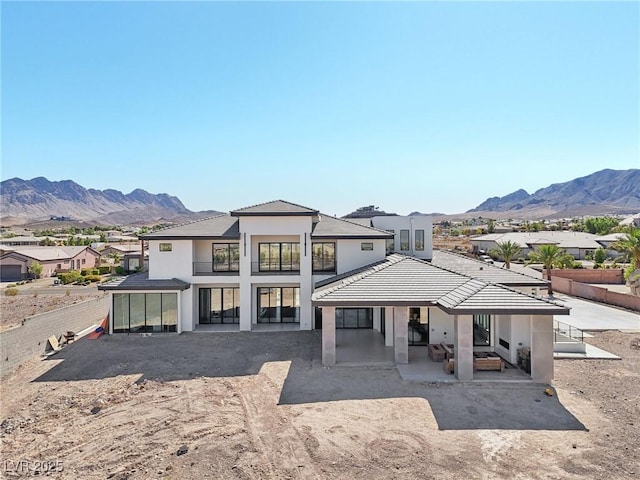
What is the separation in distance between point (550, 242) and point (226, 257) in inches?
2186

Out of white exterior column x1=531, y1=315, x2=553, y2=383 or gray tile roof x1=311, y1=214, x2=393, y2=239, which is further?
gray tile roof x1=311, y1=214, x2=393, y2=239

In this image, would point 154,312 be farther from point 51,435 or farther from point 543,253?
point 543,253

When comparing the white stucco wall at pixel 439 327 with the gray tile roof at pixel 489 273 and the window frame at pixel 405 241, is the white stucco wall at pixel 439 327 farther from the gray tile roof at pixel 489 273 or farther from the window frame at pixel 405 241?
the window frame at pixel 405 241

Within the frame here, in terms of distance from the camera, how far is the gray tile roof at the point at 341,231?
2197cm

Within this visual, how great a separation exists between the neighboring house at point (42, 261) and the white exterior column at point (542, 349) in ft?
204

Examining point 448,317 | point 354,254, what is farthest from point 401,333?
point 354,254

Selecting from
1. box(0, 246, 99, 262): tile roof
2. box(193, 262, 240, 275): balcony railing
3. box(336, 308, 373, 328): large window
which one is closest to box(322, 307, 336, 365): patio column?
→ box(336, 308, 373, 328): large window

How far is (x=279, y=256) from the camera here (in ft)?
75.7

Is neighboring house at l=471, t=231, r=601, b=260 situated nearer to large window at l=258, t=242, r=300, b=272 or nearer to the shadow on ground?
large window at l=258, t=242, r=300, b=272

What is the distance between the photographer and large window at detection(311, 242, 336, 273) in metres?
22.7

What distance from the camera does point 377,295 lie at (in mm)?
15320

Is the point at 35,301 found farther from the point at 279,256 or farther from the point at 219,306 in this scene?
the point at 279,256

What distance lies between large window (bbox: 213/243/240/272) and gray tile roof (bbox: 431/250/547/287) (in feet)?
40.4

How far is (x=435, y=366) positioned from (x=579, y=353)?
7.31 m
